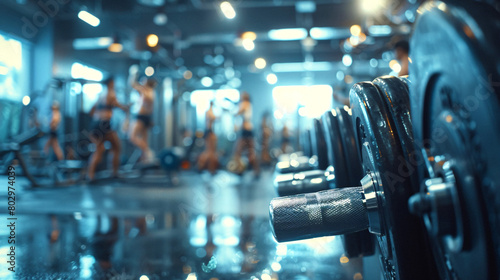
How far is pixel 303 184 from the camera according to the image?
94 cm

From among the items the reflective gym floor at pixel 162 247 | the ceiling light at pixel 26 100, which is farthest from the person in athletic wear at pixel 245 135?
the reflective gym floor at pixel 162 247

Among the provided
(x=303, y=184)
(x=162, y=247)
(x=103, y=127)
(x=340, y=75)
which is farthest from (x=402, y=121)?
(x=340, y=75)

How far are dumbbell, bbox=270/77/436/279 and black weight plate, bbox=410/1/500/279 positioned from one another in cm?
6

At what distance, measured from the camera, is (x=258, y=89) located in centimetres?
1318

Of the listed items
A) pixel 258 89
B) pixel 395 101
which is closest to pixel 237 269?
pixel 395 101

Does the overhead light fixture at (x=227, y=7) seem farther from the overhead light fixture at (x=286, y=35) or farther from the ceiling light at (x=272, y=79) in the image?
the ceiling light at (x=272, y=79)

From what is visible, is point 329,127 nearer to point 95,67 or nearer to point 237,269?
point 237,269

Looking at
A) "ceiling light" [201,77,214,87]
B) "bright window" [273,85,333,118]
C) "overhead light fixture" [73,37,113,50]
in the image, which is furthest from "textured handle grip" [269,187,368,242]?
"ceiling light" [201,77,214,87]

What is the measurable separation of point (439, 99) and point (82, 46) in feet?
28.9

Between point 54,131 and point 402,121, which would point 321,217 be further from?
point 54,131

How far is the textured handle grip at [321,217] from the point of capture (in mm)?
585

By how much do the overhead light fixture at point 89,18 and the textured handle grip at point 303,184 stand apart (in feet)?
19.4

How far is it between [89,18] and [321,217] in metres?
6.84

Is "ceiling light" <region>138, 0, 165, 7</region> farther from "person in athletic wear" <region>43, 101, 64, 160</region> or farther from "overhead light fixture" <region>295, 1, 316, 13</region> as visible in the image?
"overhead light fixture" <region>295, 1, 316, 13</region>
